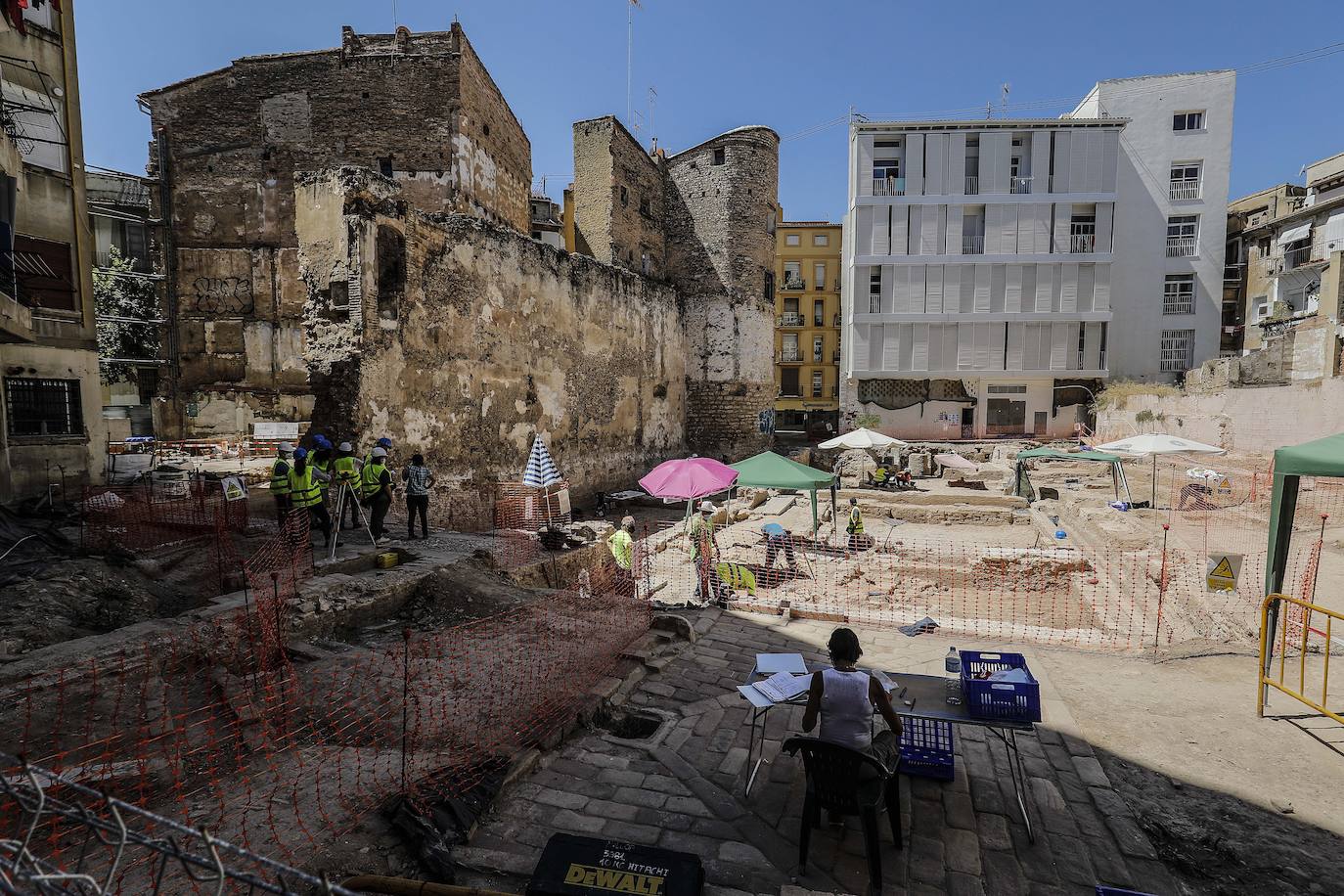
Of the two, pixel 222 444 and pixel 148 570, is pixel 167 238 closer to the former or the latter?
pixel 222 444

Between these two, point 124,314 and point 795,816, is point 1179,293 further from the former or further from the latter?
point 124,314

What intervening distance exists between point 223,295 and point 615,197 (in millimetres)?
15019

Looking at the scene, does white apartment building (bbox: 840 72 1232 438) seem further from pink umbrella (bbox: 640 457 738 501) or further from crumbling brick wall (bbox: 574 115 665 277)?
pink umbrella (bbox: 640 457 738 501)

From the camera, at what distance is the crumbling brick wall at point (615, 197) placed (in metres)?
22.3

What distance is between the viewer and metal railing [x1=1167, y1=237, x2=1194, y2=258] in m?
30.1

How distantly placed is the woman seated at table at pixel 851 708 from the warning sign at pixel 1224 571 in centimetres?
483

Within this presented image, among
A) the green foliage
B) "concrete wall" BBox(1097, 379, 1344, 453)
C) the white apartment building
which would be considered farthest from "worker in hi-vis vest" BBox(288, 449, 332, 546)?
the white apartment building

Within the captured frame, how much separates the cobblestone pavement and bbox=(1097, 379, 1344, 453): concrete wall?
43.0ft

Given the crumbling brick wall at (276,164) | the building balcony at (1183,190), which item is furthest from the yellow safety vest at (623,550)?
the building balcony at (1183,190)

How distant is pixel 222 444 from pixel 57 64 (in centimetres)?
1019

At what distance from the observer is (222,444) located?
797 inches

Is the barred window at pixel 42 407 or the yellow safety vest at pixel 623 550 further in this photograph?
the barred window at pixel 42 407

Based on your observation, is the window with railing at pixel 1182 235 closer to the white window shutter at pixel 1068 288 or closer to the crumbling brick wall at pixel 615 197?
the white window shutter at pixel 1068 288

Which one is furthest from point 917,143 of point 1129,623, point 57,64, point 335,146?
point 57,64
